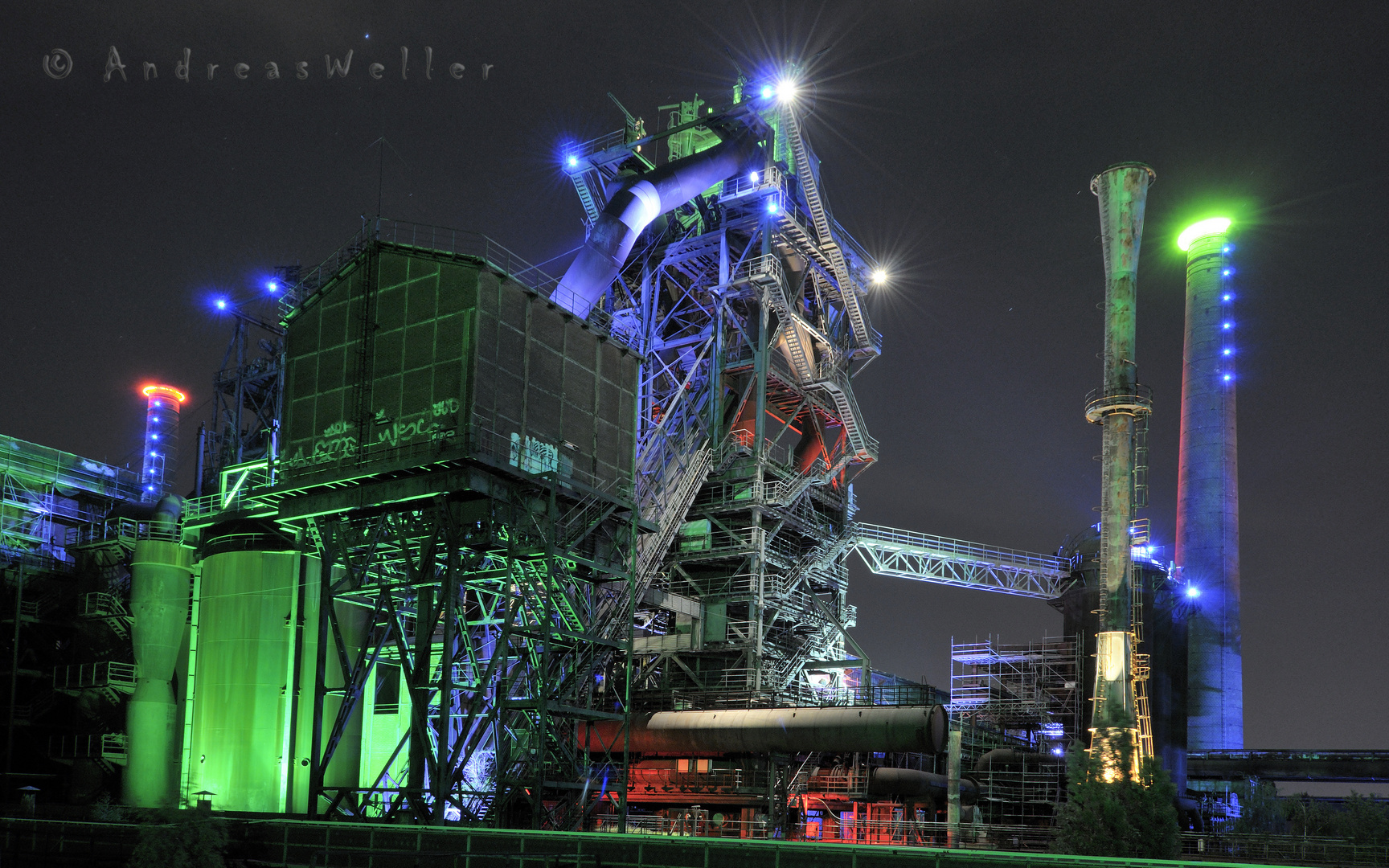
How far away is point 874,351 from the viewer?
70062 mm

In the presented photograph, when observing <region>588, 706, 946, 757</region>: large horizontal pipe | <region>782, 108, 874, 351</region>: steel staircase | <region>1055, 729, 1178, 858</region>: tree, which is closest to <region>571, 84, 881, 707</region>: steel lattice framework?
<region>782, 108, 874, 351</region>: steel staircase

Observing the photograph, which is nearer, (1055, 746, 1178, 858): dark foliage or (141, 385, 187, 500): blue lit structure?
(1055, 746, 1178, 858): dark foliage

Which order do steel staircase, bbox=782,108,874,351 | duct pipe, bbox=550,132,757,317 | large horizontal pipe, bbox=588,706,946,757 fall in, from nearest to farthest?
large horizontal pipe, bbox=588,706,946,757 < duct pipe, bbox=550,132,757,317 < steel staircase, bbox=782,108,874,351

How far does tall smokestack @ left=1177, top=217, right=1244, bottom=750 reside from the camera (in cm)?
8169

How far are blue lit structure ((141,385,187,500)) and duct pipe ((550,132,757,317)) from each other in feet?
75.6

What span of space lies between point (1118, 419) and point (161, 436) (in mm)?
47017

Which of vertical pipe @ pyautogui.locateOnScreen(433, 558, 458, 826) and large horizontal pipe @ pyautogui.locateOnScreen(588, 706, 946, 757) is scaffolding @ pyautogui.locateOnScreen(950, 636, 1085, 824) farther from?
vertical pipe @ pyautogui.locateOnScreen(433, 558, 458, 826)

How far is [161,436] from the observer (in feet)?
206

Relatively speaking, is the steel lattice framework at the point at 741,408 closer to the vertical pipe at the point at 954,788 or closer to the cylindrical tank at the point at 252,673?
the vertical pipe at the point at 954,788

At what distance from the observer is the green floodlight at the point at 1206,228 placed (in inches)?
3455

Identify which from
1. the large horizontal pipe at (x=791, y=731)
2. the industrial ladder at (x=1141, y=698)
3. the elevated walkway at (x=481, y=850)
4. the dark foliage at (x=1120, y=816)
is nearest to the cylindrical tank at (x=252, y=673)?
the large horizontal pipe at (x=791, y=731)

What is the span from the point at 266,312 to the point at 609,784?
97.3ft

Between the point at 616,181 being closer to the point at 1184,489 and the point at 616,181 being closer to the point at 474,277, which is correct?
the point at 474,277

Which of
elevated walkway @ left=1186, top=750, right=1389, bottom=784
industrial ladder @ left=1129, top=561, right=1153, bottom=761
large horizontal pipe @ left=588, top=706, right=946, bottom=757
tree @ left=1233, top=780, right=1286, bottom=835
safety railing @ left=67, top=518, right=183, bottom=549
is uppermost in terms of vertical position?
safety railing @ left=67, top=518, right=183, bottom=549
